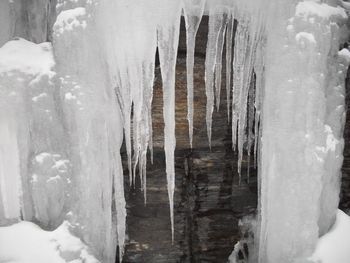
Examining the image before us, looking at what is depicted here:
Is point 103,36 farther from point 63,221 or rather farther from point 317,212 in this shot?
point 317,212

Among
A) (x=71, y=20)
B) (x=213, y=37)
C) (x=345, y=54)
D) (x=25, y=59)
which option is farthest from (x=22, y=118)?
(x=345, y=54)

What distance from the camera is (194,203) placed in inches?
163

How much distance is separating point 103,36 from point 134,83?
1.42 feet

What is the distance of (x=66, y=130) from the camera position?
317 cm

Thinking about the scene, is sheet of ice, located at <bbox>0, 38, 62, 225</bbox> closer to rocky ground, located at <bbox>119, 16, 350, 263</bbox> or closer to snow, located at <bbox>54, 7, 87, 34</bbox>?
snow, located at <bbox>54, 7, 87, 34</bbox>

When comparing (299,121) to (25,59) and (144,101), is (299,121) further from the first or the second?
(25,59)

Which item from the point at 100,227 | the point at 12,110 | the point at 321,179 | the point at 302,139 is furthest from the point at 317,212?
the point at 12,110

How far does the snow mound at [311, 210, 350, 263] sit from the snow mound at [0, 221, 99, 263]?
181cm

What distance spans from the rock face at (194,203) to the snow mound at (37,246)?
3.37ft

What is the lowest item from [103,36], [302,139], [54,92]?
[302,139]

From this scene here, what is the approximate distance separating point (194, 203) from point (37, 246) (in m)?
1.66

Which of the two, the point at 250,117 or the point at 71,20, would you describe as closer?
the point at 71,20

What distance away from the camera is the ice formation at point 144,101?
2.98m

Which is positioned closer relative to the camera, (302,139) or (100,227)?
(302,139)
